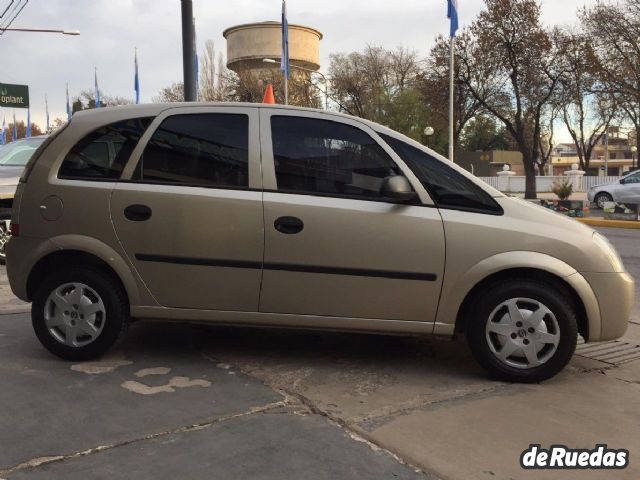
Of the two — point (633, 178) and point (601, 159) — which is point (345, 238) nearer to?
point (633, 178)

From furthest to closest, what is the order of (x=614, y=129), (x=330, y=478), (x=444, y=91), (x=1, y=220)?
(x=614, y=129)
(x=444, y=91)
(x=1, y=220)
(x=330, y=478)

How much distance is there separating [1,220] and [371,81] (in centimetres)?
3828

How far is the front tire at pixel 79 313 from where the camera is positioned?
423 cm

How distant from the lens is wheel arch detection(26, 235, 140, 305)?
418 centimetres

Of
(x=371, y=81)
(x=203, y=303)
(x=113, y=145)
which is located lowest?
(x=203, y=303)

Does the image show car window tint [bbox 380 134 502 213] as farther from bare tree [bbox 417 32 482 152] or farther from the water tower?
the water tower

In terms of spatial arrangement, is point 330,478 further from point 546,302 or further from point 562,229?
point 562,229

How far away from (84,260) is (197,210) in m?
0.93

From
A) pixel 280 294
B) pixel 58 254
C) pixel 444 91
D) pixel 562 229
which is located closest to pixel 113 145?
pixel 58 254

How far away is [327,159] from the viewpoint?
4.14m

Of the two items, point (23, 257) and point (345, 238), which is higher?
point (345, 238)

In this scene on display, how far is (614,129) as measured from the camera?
4875 centimetres

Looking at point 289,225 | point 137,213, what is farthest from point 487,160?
point 137,213

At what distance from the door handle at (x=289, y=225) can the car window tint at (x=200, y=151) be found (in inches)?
14.1
